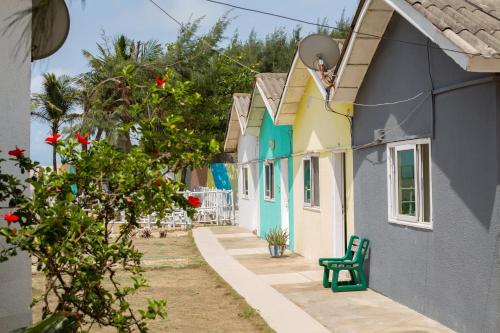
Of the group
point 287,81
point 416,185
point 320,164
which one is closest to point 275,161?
point 287,81

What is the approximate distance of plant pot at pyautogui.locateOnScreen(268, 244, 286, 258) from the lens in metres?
14.8

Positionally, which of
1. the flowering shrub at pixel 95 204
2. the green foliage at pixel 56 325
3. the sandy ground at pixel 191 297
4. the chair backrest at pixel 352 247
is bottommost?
the sandy ground at pixel 191 297

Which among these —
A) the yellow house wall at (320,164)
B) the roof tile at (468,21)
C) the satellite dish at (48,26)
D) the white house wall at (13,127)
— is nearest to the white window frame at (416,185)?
the roof tile at (468,21)

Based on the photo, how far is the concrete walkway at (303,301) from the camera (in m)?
8.00

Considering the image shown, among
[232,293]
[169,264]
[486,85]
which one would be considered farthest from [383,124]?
[169,264]

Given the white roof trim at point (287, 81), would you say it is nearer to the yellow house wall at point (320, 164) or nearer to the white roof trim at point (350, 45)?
the yellow house wall at point (320, 164)

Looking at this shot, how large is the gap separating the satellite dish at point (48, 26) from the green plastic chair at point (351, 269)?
6.86 metres

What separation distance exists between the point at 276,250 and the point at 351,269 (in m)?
4.88

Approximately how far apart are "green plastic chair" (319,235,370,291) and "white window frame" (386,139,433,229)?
1119 mm

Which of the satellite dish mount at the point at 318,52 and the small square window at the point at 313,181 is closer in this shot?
the satellite dish mount at the point at 318,52

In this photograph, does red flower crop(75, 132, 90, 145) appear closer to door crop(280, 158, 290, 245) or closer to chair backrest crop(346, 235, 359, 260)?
chair backrest crop(346, 235, 359, 260)

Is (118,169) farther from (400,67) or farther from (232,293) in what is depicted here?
(232,293)

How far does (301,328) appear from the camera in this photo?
26.3 ft

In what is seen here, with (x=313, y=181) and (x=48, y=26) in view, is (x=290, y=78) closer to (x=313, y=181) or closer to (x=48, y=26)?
(x=313, y=181)
